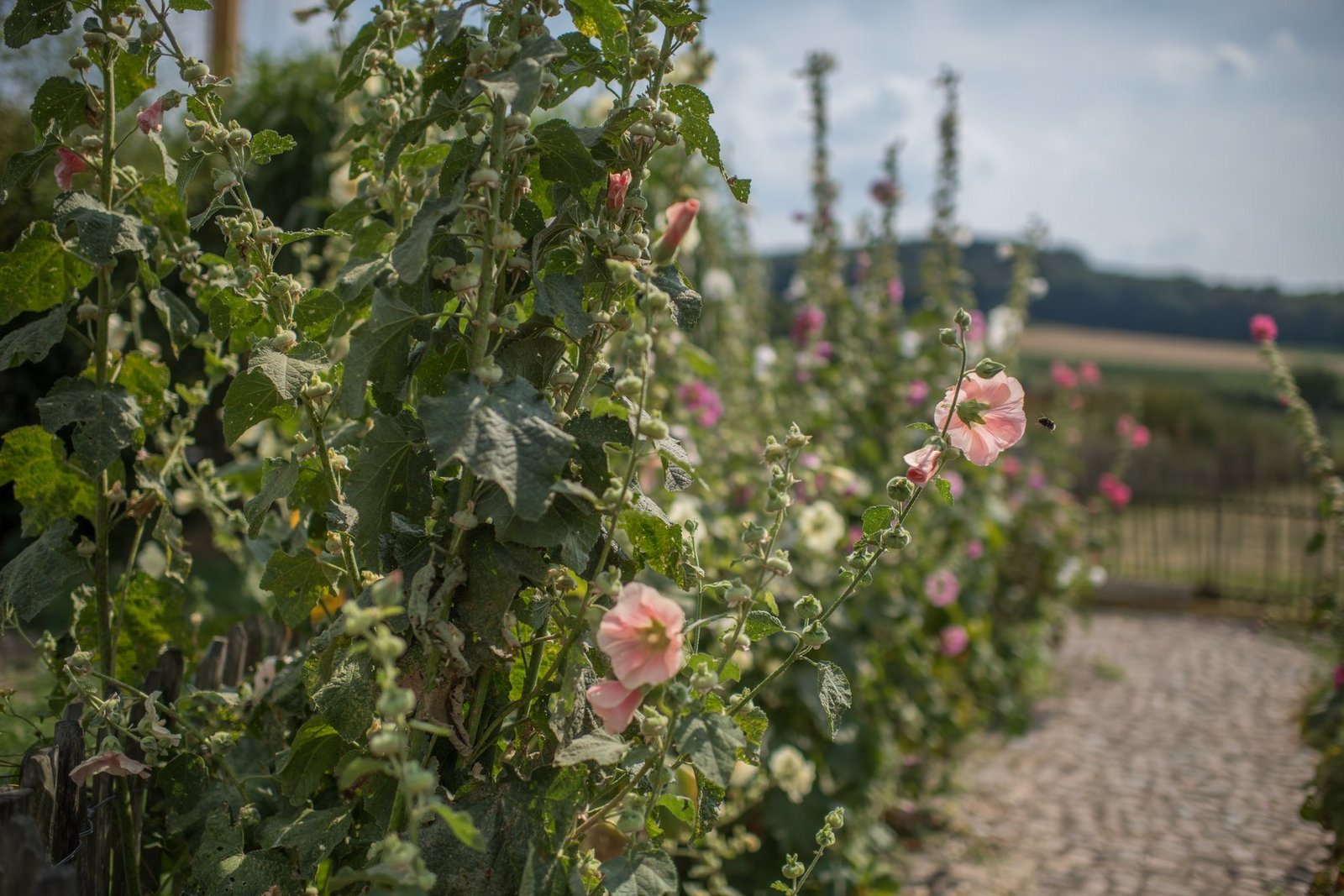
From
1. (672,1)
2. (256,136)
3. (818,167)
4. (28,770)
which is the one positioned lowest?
(28,770)

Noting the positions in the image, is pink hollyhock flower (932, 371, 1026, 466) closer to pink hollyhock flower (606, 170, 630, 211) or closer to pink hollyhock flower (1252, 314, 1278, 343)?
pink hollyhock flower (606, 170, 630, 211)

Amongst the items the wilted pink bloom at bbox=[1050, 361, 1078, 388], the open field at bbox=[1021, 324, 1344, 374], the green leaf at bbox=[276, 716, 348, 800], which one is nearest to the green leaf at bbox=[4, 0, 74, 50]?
the green leaf at bbox=[276, 716, 348, 800]

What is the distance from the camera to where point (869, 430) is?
3980mm

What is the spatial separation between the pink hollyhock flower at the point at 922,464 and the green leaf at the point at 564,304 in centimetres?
40

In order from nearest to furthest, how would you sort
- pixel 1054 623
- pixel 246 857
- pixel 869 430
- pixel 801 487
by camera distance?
pixel 246 857, pixel 801 487, pixel 869 430, pixel 1054 623

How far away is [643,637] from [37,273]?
38.4 inches

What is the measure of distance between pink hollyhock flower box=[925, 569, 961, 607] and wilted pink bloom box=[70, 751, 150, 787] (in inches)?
117

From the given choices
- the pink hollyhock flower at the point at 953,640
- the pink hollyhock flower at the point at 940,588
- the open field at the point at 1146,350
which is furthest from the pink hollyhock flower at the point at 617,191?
the open field at the point at 1146,350

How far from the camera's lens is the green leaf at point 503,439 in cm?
90

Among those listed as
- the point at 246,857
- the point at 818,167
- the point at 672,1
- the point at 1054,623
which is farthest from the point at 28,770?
the point at 1054,623

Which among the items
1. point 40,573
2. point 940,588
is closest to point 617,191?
point 40,573

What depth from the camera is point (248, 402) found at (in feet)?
3.67

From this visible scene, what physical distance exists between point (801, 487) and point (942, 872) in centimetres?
145

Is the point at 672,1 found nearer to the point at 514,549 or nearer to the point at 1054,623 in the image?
the point at 514,549
